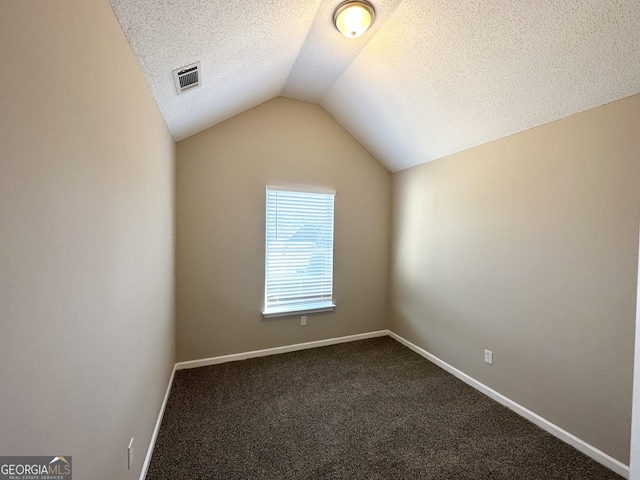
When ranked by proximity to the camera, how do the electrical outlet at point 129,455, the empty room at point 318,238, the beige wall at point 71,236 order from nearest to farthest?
the beige wall at point 71,236 → the empty room at point 318,238 → the electrical outlet at point 129,455

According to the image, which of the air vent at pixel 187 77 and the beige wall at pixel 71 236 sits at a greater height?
the air vent at pixel 187 77

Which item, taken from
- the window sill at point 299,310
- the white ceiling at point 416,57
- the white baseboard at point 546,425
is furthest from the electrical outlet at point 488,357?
the white ceiling at point 416,57

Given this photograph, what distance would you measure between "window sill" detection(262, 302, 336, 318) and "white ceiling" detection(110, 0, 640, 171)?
2127mm

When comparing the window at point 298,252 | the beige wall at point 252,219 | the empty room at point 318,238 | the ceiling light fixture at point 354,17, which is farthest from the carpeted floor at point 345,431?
the ceiling light fixture at point 354,17

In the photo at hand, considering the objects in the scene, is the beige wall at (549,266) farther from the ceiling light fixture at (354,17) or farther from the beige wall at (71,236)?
the beige wall at (71,236)

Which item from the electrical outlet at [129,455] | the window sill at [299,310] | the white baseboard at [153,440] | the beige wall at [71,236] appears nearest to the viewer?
the beige wall at [71,236]

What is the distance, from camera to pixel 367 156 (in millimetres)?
3611

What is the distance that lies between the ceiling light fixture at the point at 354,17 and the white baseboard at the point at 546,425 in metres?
3.17

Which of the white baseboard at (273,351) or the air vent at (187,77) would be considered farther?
the white baseboard at (273,351)

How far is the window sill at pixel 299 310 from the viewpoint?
A: 3.15 metres

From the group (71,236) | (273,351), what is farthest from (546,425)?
(71,236)

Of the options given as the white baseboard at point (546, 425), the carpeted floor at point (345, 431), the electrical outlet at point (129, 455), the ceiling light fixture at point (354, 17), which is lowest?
the carpeted floor at point (345, 431)

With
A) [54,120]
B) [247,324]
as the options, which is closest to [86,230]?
[54,120]

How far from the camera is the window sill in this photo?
3.15m
